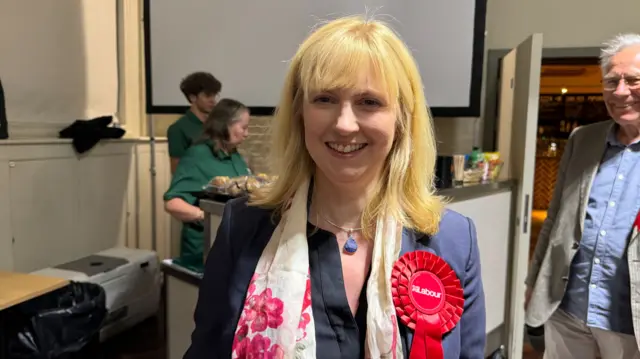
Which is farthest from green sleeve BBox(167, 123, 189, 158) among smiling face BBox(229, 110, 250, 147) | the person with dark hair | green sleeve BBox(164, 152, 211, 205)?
green sleeve BBox(164, 152, 211, 205)

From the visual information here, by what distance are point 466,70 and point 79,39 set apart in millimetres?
2601

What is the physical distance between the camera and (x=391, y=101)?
36.6 inches

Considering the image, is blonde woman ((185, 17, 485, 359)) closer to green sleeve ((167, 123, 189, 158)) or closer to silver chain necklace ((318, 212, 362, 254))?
silver chain necklace ((318, 212, 362, 254))

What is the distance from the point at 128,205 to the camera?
12.9ft

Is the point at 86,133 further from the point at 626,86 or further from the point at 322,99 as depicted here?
the point at 626,86

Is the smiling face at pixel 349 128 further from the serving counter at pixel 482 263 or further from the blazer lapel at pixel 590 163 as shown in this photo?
the blazer lapel at pixel 590 163

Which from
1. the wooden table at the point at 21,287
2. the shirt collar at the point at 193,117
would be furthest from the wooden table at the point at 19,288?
the shirt collar at the point at 193,117

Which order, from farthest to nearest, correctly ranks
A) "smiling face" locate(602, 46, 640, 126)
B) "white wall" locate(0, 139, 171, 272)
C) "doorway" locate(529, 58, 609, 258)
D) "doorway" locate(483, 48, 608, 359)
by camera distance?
"doorway" locate(529, 58, 609, 258)
"doorway" locate(483, 48, 608, 359)
"white wall" locate(0, 139, 171, 272)
"smiling face" locate(602, 46, 640, 126)

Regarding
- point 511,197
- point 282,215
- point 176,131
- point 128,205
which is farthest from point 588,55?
point 128,205

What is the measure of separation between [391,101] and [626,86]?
1212mm

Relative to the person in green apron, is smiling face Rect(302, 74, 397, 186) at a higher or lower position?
higher

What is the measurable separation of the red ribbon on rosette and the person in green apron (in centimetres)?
134

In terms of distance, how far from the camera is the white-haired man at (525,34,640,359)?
173cm

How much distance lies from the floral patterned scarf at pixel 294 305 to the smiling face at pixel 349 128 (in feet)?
0.44
